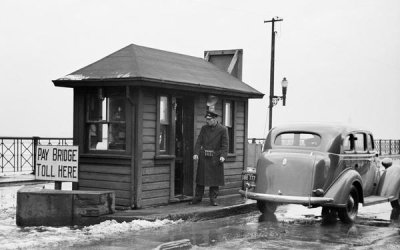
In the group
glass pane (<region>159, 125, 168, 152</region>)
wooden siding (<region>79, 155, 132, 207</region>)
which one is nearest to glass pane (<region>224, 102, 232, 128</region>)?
glass pane (<region>159, 125, 168, 152</region>)

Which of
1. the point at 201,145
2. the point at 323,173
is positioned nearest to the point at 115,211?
the point at 201,145

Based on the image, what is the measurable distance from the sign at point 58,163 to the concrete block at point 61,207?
1.71 feet

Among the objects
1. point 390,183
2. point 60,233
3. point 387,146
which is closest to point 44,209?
point 60,233

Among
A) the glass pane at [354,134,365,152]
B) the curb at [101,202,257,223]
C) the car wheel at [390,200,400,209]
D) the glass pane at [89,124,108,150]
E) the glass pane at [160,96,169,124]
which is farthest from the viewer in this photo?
the car wheel at [390,200,400,209]

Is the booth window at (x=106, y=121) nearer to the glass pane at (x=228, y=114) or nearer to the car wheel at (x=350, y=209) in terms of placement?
the glass pane at (x=228, y=114)

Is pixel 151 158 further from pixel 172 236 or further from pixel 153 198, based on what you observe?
pixel 172 236

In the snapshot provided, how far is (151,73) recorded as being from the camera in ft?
37.9

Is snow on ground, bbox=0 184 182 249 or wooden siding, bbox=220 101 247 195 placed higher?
wooden siding, bbox=220 101 247 195

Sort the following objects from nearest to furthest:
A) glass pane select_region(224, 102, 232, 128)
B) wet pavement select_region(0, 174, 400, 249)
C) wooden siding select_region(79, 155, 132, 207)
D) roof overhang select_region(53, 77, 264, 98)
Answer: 1. wet pavement select_region(0, 174, 400, 249)
2. roof overhang select_region(53, 77, 264, 98)
3. wooden siding select_region(79, 155, 132, 207)
4. glass pane select_region(224, 102, 232, 128)

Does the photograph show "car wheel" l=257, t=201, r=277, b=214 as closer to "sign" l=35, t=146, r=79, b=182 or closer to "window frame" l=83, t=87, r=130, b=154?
"window frame" l=83, t=87, r=130, b=154

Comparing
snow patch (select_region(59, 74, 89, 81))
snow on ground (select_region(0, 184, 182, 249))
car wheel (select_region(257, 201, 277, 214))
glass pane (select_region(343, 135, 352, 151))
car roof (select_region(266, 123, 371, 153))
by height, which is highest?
snow patch (select_region(59, 74, 89, 81))

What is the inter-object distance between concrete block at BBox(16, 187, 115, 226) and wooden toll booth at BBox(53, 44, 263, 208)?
1066 mm

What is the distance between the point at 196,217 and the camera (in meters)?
11.2

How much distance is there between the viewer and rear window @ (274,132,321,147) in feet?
37.6
